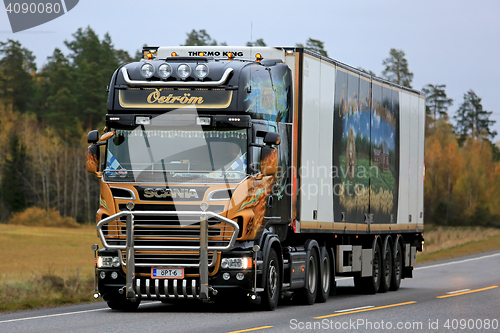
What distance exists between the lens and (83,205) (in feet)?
304

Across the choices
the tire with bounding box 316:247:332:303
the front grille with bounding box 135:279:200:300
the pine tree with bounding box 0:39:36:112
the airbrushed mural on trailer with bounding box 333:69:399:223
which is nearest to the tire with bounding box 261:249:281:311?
the front grille with bounding box 135:279:200:300

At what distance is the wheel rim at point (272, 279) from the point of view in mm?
14450

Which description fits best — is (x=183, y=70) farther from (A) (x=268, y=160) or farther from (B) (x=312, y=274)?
(B) (x=312, y=274)

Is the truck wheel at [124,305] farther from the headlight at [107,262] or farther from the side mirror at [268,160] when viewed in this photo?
the side mirror at [268,160]

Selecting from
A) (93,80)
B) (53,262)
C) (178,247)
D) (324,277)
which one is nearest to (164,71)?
(178,247)

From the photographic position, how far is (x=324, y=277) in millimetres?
17672

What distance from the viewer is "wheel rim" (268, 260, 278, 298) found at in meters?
14.4

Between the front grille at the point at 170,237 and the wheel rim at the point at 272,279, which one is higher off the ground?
the front grille at the point at 170,237

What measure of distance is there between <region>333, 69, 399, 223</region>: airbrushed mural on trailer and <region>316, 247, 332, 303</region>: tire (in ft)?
2.82

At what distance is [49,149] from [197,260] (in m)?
78.2

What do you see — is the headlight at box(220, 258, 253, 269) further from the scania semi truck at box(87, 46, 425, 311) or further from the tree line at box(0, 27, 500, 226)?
the tree line at box(0, 27, 500, 226)

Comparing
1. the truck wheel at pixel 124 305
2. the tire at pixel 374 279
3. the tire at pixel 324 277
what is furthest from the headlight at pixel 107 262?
the tire at pixel 374 279

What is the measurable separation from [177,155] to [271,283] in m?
2.79

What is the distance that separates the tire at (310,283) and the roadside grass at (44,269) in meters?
4.45
